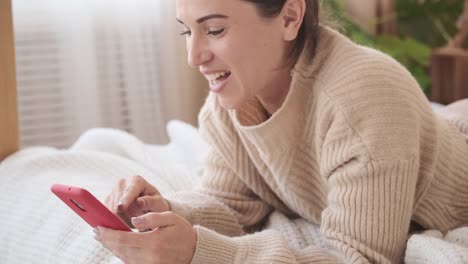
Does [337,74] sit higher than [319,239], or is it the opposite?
[337,74]

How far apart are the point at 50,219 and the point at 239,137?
365 mm

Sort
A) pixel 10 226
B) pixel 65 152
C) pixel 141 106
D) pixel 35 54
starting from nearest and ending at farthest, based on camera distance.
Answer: pixel 10 226 < pixel 65 152 < pixel 35 54 < pixel 141 106

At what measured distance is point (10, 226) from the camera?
1.35 meters

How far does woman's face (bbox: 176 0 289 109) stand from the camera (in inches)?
43.4

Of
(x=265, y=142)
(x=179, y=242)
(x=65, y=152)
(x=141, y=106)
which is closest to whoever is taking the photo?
(x=179, y=242)

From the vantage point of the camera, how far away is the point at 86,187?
1.38 metres

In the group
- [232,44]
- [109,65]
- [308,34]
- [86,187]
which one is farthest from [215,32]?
[109,65]

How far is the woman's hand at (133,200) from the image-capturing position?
1.13 meters

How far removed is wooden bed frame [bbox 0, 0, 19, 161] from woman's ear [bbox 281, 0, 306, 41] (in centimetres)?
61

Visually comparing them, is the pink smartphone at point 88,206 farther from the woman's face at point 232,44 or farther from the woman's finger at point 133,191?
the woman's face at point 232,44

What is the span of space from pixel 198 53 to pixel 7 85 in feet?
1.85

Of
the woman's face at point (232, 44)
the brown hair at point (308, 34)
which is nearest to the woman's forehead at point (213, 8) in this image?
the woman's face at point (232, 44)

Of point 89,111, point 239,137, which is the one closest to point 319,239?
point 239,137

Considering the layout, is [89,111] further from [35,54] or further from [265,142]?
[265,142]
